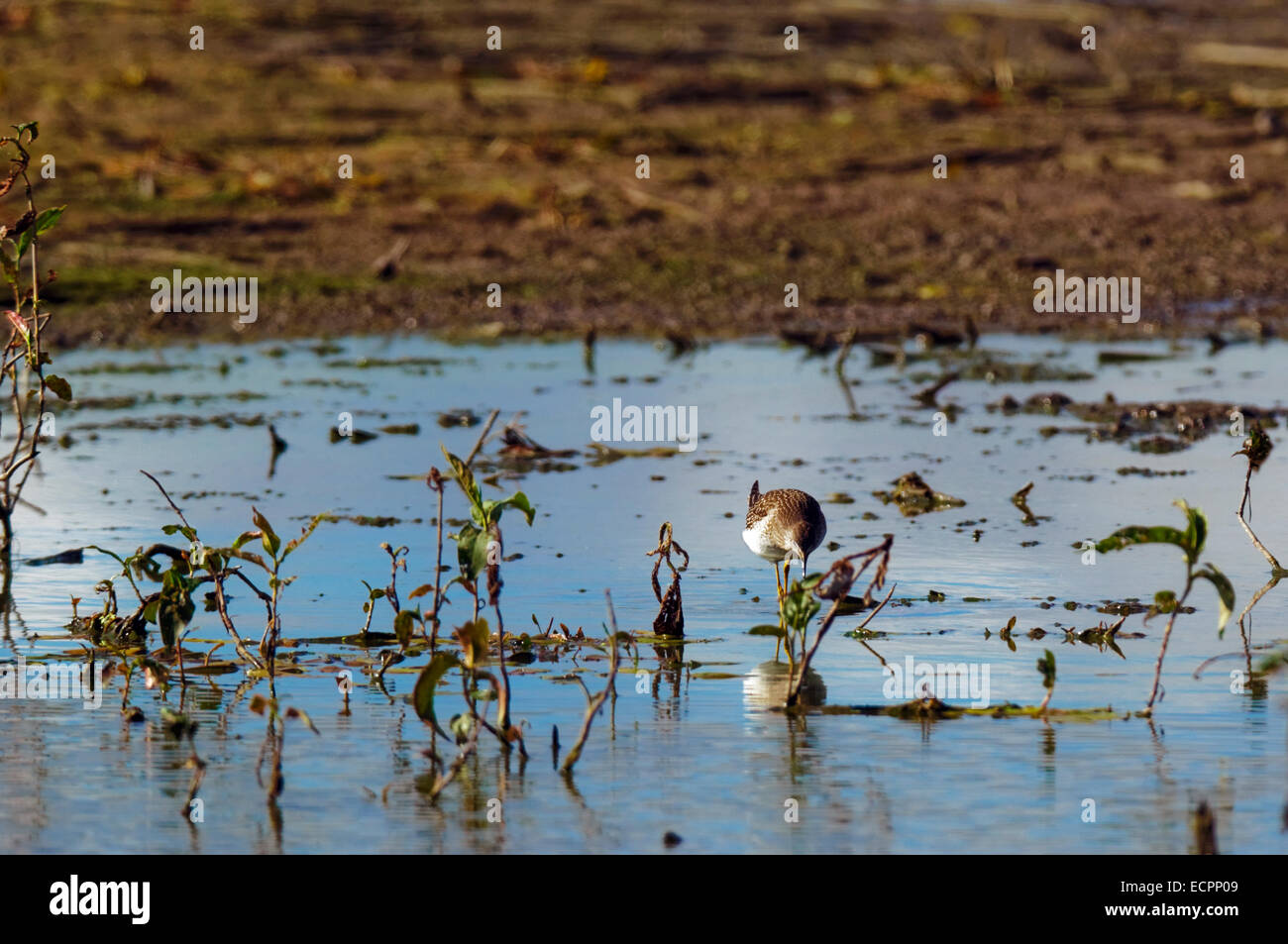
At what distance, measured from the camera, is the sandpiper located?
260 inches

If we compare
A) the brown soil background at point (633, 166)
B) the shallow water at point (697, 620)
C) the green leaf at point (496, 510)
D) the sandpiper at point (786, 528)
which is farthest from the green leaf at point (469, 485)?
the brown soil background at point (633, 166)

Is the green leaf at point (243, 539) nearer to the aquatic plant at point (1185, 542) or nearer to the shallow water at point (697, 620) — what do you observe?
the shallow water at point (697, 620)

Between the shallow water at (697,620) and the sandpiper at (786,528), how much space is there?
0.79 ft

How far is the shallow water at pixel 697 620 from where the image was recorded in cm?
477

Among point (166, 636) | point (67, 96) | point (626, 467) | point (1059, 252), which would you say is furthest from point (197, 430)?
point (67, 96)

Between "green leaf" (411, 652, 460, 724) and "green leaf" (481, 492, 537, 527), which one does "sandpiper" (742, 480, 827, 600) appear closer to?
"green leaf" (481, 492, 537, 527)

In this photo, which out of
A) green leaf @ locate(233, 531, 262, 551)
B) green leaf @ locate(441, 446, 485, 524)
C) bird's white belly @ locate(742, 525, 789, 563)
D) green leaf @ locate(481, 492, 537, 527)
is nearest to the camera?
Result: green leaf @ locate(481, 492, 537, 527)

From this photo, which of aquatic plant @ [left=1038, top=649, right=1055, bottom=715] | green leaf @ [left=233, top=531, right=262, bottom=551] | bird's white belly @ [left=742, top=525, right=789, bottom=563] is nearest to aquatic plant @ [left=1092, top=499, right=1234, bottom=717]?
aquatic plant @ [left=1038, top=649, right=1055, bottom=715]

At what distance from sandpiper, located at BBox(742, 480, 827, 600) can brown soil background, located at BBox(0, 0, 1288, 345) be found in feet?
17.8

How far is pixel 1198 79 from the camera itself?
A: 21016mm

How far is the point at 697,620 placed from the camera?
6613 millimetres

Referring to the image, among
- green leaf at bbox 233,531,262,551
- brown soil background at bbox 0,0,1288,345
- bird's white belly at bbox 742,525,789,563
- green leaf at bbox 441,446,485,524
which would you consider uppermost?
brown soil background at bbox 0,0,1288,345

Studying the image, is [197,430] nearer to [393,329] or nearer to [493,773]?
[393,329]
